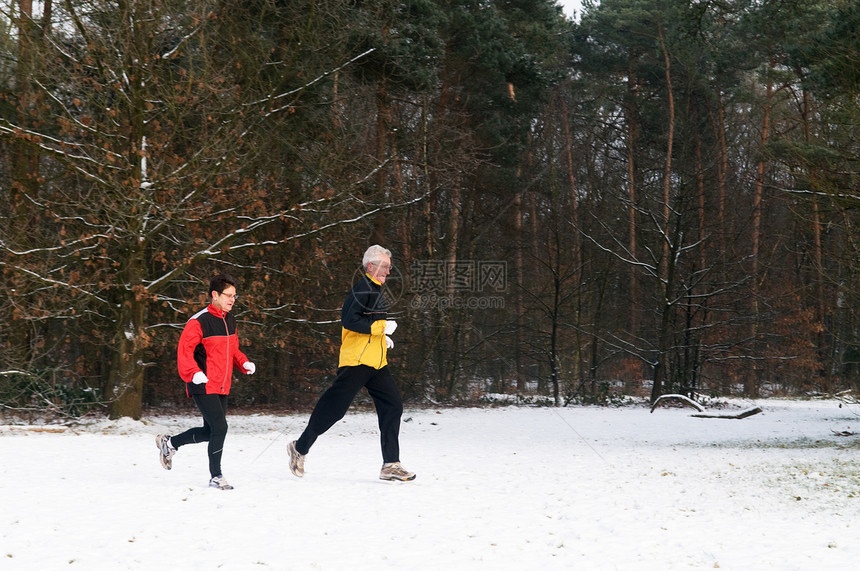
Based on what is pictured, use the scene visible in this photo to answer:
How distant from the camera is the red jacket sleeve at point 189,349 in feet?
23.7

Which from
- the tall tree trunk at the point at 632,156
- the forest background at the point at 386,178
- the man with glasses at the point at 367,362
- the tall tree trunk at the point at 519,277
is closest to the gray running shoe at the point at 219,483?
the man with glasses at the point at 367,362

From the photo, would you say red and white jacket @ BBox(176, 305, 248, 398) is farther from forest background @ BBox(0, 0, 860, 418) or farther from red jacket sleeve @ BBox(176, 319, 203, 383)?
forest background @ BBox(0, 0, 860, 418)

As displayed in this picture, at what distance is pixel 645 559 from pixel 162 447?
200 inches

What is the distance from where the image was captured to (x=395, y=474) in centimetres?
809

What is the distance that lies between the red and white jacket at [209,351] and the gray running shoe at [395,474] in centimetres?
182

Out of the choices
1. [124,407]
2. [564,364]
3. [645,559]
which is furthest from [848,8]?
[564,364]

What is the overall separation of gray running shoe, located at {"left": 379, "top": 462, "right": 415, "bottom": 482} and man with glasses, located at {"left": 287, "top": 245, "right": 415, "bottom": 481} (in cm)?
1

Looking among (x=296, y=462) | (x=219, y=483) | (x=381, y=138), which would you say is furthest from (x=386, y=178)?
(x=219, y=483)

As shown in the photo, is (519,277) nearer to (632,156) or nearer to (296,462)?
(632,156)

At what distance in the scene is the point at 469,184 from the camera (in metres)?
24.5

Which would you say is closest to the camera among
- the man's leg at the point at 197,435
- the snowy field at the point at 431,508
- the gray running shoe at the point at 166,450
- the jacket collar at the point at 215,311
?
the snowy field at the point at 431,508

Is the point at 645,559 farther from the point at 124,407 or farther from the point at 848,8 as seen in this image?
the point at 124,407

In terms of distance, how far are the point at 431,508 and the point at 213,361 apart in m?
2.49

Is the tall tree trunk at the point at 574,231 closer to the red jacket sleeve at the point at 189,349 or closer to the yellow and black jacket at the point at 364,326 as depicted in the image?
the yellow and black jacket at the point at 364,326
